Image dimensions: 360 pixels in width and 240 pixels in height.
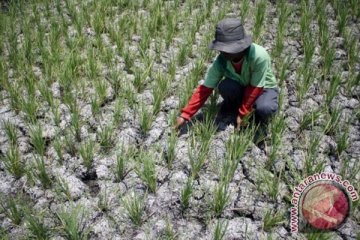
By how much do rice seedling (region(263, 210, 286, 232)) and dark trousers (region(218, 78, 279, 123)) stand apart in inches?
26.1

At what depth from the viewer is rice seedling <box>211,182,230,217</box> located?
186 centimetres

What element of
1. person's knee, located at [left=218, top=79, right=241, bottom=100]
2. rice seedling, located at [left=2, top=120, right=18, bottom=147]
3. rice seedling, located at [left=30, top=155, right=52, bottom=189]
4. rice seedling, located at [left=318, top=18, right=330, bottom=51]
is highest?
rice seedling, located at [left=318, top=18, right=330, bottom=51]

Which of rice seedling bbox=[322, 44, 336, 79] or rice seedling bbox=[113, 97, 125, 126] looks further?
rice seedling bbox=[322, 44, 336, 79]

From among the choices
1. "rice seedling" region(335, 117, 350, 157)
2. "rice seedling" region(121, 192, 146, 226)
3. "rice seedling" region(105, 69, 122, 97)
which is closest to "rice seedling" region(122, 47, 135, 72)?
"rice seedling" region(105, 69, 122, 97)

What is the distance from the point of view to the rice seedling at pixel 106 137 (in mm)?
2227

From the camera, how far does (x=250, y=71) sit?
2.28 metres

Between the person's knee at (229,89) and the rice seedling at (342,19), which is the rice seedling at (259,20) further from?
the person's knee at (229,89)

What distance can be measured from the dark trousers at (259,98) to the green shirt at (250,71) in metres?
0.04

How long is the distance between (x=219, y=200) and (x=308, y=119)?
34.6 inches

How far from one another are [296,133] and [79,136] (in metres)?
1.40

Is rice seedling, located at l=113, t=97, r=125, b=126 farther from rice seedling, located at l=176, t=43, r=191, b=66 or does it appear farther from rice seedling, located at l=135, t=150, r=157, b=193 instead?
rice seedling, located at l=176, t=43, r=191, b=66

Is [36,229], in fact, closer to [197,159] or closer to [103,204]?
[103,204]

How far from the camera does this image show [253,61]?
7.20ft

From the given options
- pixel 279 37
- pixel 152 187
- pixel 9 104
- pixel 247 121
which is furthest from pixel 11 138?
pixel 279 37
